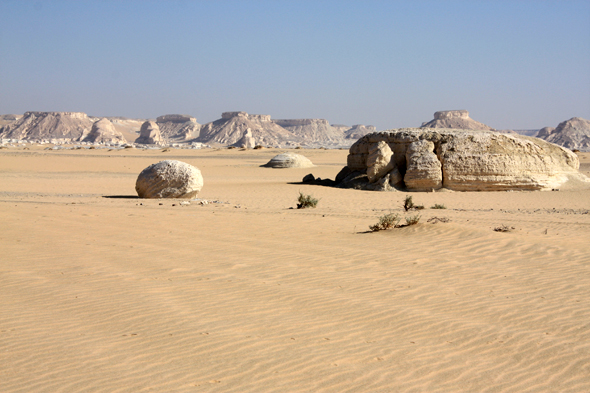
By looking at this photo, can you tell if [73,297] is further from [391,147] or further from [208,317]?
[391,147]

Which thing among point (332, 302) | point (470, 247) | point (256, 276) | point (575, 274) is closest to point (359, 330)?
point (332, 302)

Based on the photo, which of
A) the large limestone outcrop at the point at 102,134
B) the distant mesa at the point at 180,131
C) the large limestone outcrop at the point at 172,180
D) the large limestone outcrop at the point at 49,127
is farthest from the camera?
the large limestone outcrop at the point at 49,127

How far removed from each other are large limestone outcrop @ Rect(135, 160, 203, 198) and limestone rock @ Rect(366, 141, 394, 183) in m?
6.34

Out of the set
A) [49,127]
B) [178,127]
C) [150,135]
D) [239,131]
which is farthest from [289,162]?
[178,127]

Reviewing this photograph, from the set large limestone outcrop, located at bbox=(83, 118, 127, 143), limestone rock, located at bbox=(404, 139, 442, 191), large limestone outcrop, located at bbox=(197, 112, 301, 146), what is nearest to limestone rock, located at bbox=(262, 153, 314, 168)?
limestone rock, located at bbox=(404, 139, 442, 191)

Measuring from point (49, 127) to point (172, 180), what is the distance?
138366 mm

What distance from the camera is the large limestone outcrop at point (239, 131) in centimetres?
12800

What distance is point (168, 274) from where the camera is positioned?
630cm

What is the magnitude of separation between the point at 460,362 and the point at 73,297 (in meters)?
3.80

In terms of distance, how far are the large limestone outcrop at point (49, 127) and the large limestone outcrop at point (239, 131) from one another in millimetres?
31056

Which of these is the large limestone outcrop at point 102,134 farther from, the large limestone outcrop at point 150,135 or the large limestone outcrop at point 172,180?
the large limestone outcrop at point 172,180

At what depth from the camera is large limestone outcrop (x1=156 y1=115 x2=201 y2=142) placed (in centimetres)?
14688

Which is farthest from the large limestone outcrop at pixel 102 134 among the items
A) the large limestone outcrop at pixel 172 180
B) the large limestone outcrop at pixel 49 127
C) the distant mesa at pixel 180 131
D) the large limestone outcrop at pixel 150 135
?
the large limestone outcrop at pixel 172 180

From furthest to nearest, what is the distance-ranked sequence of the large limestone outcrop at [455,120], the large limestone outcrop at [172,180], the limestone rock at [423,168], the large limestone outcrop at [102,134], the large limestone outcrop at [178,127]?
the large limestone outcrop at [178,127] → the large limestone outcrop at [455,120] → the large limestone outcrop at [102,134] → the limestone rock at [423,168] → the large limestone outcrop at [172,180]
